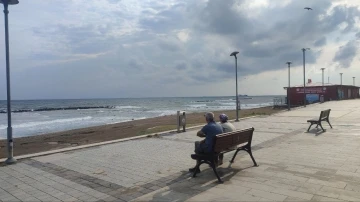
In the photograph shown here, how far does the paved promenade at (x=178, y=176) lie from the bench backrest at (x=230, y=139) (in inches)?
20.9

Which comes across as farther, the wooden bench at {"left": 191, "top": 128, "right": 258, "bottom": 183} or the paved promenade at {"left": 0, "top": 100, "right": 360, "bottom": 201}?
the wooden bench at {"left": 191, "top": 128, "right": 258, "bottom": 183}

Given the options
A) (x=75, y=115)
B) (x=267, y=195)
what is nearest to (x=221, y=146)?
(x=267, y=195)

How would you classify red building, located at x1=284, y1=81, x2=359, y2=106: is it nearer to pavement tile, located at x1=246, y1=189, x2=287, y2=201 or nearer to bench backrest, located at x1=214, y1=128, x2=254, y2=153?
bench backrest, located at x1=214, y1=128, x2=254, y2=153

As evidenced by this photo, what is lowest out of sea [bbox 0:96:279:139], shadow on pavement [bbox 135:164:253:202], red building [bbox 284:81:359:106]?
sea [bbox 0:96:279:139]

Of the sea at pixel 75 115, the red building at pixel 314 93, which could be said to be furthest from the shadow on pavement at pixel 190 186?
the red building at pixel 314 93

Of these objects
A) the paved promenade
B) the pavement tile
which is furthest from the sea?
the pavement tile

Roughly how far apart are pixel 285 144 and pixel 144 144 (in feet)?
14.3

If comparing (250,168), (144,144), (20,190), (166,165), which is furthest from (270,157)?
(20,190)

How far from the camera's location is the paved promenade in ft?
16.0

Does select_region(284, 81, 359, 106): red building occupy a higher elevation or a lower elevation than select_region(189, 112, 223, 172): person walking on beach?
higher

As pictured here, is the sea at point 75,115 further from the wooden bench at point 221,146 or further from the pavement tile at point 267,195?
the pavement tile at point 267,195

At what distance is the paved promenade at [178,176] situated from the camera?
Result: 192 inches

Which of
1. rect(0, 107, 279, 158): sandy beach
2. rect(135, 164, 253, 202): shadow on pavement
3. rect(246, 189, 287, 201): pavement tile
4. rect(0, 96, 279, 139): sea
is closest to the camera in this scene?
rect(246, 189, 287, 201): pavement tile

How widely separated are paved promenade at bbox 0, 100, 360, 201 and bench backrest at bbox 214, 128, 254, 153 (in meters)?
0.53
